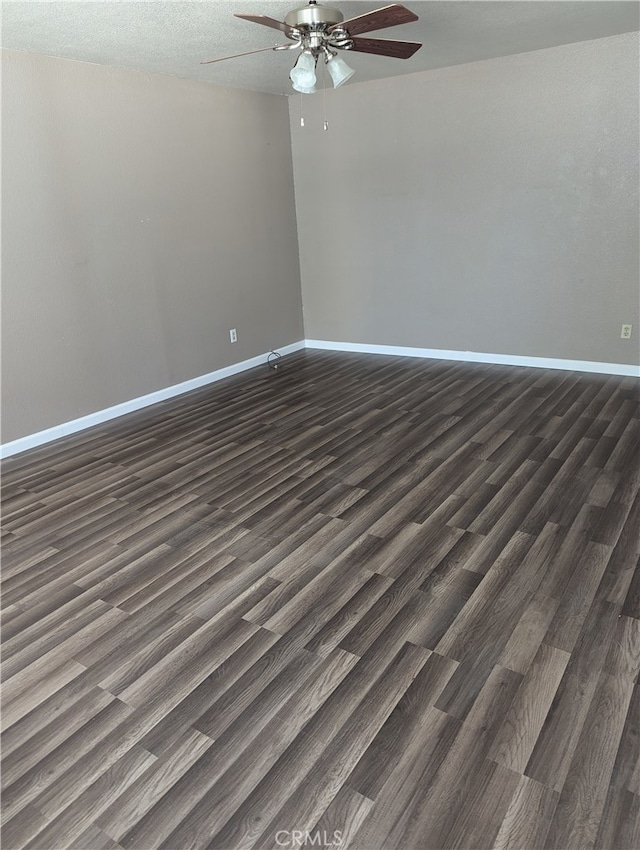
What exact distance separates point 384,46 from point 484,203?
2241mm

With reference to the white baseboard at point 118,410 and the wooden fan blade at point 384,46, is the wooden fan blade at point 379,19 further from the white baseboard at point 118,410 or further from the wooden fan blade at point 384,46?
the white baseboard at point 118,410

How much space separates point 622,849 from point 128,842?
1169 mm

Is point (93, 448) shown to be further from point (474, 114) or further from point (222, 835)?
point (474, 114)

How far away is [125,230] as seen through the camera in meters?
4.38

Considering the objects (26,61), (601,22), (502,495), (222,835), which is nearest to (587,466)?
(502,495)

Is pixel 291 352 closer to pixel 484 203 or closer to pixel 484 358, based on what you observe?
pixel 484 358

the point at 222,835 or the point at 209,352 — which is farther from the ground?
the point at 209,352

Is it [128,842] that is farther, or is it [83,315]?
[83,315]

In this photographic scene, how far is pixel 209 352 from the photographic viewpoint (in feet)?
17.3

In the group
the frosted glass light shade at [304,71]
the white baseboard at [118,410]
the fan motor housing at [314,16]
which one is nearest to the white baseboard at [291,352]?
the white baseboard at [118,410]

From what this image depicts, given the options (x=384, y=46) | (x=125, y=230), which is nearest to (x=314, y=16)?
(x=384, y=46)

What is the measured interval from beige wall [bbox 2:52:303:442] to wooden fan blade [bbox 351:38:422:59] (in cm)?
214

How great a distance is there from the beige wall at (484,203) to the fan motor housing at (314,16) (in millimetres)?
1958

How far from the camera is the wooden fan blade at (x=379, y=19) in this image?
2.49m
